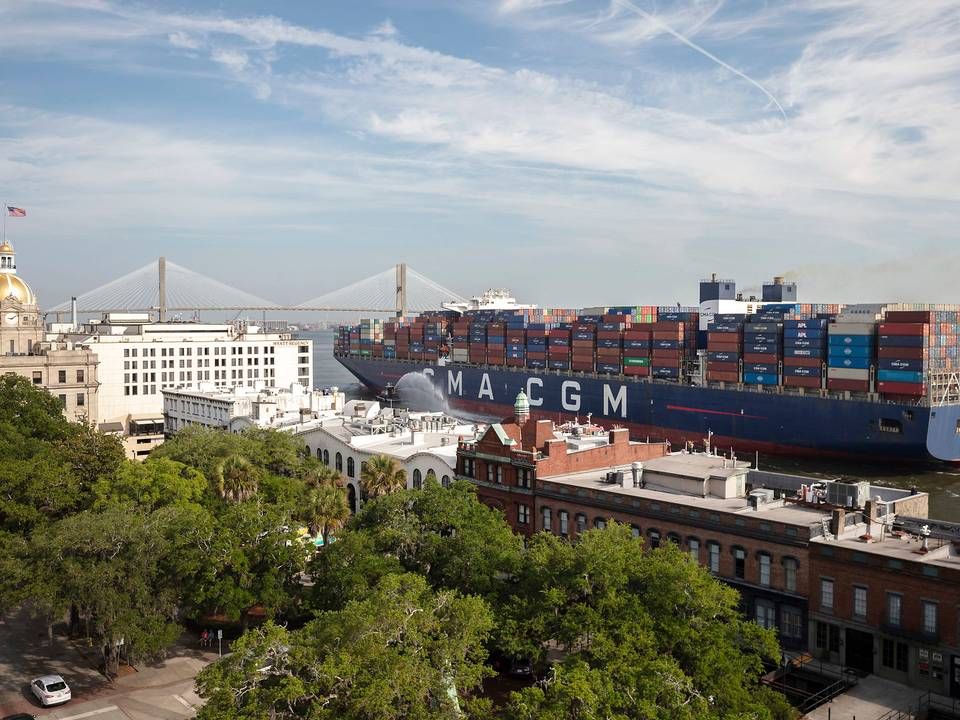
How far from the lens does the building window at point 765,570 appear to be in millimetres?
33250

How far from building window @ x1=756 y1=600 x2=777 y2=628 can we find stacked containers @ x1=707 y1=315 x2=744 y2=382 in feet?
209

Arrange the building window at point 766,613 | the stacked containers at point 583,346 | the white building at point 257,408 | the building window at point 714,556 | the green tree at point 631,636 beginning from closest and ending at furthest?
the green tree at point 631,636, the building window at point 766,613, the building window at point 714,556, the white building at point 257,408, the stacked containers at point 583,346

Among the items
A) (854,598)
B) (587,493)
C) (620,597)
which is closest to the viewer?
(620,597)

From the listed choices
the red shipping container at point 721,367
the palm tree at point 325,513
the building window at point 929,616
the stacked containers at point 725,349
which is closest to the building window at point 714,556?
the building window at point 929,616

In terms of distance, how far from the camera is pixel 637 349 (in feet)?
353

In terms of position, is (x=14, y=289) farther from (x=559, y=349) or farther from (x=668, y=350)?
(x=668, y=350)

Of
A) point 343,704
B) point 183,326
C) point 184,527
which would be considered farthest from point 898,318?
point 183,326

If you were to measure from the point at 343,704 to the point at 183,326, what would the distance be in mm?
101347

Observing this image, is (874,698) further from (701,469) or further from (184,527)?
(184,527)

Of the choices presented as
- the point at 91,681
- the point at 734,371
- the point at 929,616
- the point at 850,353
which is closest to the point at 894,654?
the point at 929,616

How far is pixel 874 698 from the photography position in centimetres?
2808

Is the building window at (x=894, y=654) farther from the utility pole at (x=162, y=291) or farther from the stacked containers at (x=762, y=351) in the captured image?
the utility pole at (x=162, y=291)

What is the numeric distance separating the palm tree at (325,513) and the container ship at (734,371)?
26.0m

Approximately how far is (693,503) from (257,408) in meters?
45.6
